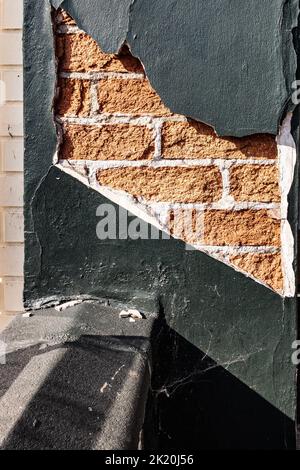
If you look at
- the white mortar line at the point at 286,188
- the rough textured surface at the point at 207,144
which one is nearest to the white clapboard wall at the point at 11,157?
the rough textured surface at the point at 207,144

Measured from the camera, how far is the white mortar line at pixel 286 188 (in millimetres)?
1419

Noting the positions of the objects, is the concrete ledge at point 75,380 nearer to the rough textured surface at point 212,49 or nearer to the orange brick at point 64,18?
the rough textured surface at point 212,49

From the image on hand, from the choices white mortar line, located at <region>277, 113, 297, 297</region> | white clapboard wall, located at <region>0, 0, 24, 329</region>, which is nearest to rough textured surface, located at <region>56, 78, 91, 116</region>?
white mortar line, located at <region>277, 113, 297, 297</region>

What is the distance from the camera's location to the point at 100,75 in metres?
1.43

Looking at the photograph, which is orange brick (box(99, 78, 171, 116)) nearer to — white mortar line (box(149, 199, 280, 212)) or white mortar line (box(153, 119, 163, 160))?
white mortar line (box(153, 119, 163, 160))

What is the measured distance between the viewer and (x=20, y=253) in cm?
332

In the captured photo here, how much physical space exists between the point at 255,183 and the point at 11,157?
6.82ft

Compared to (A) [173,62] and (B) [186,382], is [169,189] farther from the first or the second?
(B) [186,382]

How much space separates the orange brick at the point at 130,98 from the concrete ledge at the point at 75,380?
1.46 feet

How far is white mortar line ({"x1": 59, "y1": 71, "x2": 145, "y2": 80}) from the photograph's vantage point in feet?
4.66

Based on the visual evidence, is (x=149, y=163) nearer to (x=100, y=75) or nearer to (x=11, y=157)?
(x=100, y=75)

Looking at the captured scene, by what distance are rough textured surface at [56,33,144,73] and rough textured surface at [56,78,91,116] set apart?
0.11 ft

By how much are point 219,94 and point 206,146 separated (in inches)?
4.6
